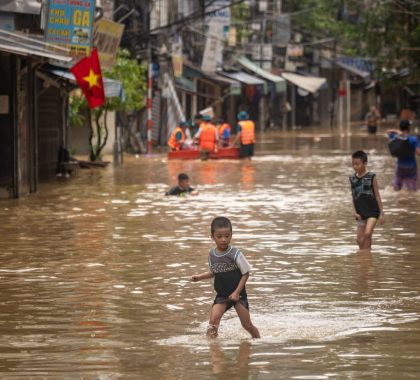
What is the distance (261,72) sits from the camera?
75188mm

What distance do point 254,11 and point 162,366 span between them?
69864mm

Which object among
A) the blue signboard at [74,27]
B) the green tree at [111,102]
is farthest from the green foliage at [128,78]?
the blue signboard at [74,27]

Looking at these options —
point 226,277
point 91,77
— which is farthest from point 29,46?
point 226,277

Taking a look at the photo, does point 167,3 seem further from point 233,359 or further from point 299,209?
point 233,359

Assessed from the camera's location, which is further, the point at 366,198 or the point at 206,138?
the point at 206,138

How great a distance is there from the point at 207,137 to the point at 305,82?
44099 mm

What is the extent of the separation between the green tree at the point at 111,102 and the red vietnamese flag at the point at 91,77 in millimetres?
6742

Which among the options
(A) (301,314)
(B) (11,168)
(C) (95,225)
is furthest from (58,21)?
(A) (301,314)

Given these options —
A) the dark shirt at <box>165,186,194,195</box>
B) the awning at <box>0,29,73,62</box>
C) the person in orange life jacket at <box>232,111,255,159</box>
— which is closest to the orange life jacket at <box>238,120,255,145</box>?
the person in orange life jacket at <box>232,111,255,159</box>

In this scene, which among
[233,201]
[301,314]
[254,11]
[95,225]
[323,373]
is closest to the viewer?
[323,373]

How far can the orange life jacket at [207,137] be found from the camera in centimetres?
3769

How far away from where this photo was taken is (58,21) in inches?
915

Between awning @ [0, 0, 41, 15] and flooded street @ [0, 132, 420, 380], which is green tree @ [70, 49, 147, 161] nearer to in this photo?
awning @ [0, 0, 41, 15]

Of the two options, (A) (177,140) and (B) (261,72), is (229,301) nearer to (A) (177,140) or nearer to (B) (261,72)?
(A) (177,140)
